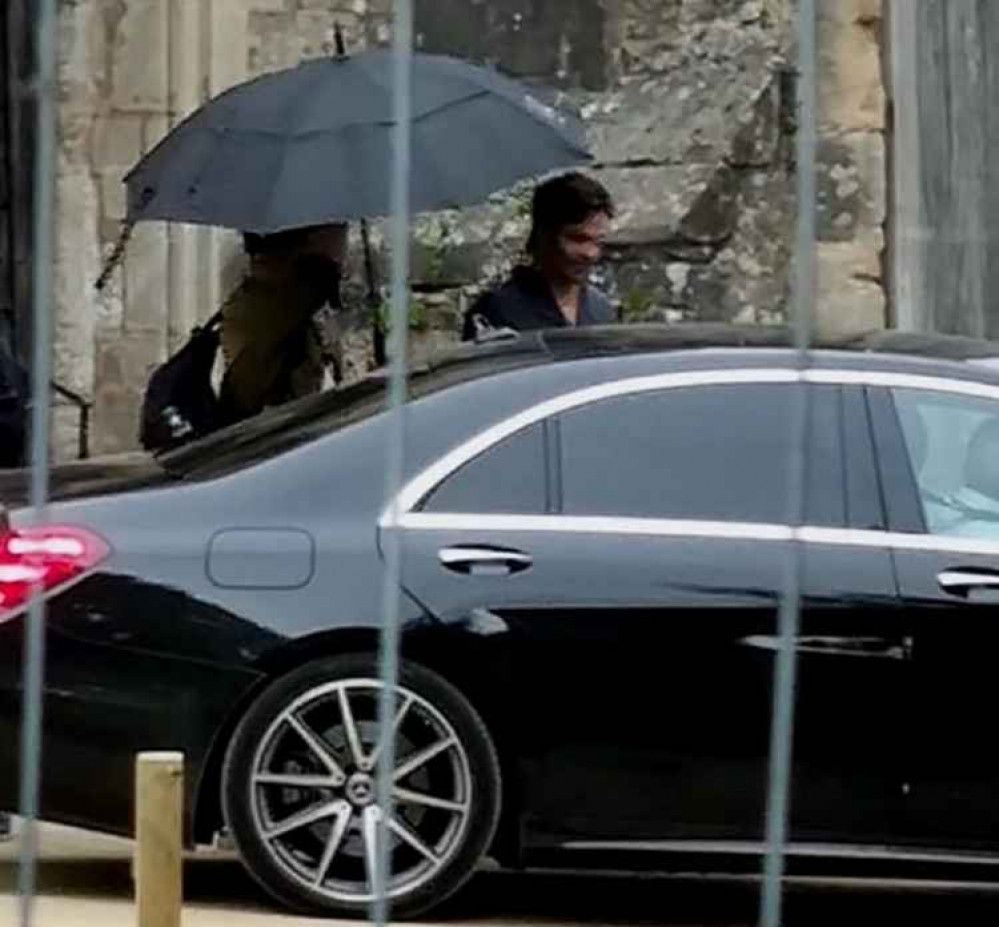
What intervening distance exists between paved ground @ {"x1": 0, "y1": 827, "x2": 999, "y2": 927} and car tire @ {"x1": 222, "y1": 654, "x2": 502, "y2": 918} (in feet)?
0.46

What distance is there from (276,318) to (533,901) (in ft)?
6.34

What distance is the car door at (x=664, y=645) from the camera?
8180 millimetres

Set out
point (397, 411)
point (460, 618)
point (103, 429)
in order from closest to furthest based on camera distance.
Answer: point (397, 411) < point (460, 618) < point (103, 429)

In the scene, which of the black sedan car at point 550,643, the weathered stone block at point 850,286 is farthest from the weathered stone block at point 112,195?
the black sedan car at point 550,643

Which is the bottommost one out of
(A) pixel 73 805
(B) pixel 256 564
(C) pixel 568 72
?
(A) pixel 73 805

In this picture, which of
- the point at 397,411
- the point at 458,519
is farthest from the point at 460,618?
the point at 397,411

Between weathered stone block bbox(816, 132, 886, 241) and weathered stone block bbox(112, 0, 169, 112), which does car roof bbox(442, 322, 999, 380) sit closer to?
weathered stone block bbox(816, 132, 886, 241)

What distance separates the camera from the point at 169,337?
13.7 metres

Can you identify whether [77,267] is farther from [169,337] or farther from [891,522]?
[891,522]

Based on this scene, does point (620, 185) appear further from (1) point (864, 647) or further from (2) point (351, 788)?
(2) point (351, 788)

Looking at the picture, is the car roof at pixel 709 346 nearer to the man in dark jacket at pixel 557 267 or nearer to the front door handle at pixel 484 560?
the front door handle at pixel 484 560

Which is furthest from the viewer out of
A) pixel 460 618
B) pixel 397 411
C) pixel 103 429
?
pixel 103 429

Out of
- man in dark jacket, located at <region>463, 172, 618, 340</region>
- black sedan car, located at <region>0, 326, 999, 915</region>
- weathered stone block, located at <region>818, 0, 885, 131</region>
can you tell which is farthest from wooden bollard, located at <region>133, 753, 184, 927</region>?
weathered stone block, located at <region>818, 0, 885, 131</region>

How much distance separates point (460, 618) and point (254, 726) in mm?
533
